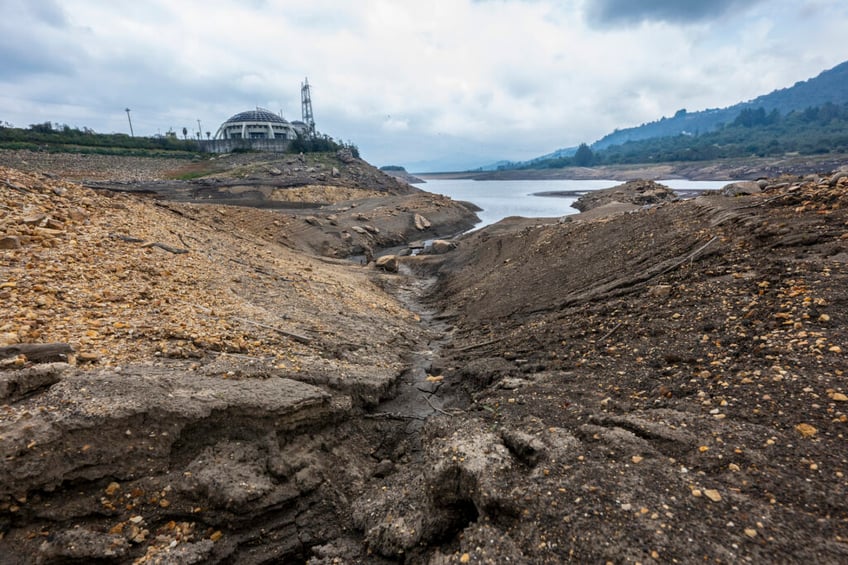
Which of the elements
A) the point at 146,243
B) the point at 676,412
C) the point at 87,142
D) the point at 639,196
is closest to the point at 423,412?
the point at 676,412

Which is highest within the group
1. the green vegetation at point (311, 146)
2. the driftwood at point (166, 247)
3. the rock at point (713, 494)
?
the green vegetation at point (311, 146)

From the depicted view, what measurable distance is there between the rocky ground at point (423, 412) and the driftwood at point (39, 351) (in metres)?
0.02

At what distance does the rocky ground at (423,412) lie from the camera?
354 cm

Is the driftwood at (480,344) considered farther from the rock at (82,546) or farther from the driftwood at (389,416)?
the rock at (82,546)

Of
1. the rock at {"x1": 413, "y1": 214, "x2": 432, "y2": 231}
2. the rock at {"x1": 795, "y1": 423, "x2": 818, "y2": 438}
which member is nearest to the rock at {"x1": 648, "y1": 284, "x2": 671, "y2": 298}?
the rock at {"x1": 795, "y1": 423, "x2": 818, "y2": 438}

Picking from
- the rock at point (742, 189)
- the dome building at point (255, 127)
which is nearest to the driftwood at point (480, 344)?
the rock at point (742, 189)

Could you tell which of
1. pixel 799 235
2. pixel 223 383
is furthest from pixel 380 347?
pixel 799 235

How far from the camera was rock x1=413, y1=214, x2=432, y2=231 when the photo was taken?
32388 millimetres

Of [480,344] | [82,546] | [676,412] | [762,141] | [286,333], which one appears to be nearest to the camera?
[82,546]

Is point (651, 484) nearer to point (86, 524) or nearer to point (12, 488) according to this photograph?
point (86, 524)

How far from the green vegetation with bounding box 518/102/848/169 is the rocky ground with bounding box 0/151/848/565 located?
4136 inches

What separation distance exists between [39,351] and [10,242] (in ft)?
12.4

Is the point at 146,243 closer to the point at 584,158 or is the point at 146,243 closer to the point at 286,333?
the point at 286,333

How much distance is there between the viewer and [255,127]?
85250mm
